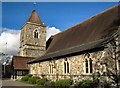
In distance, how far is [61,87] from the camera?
21.0 meters

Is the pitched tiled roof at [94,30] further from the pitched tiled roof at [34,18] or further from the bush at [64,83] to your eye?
the pitched tiled roof at [34,18]

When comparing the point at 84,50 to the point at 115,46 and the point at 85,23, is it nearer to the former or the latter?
the point at 115,46

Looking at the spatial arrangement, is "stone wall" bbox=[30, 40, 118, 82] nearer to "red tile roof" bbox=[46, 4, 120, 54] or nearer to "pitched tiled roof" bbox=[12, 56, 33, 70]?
"red tile roof" bbox=[46, 4, 120, 54]

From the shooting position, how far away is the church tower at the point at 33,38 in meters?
42.1

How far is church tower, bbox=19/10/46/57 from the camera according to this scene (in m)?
42.1

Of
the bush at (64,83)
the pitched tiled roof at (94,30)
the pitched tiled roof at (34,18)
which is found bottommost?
the bush at (64,83)

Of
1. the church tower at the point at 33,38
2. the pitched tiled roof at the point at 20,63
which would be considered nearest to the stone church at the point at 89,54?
the pitched tiled roof at the point at 20,63

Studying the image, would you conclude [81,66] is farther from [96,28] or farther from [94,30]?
[96,28]

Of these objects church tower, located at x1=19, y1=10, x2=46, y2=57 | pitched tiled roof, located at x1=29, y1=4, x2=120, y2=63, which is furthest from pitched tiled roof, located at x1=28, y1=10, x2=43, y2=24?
pitched tiled roof, located at x1=29, y1=4, x2=120, y2=63

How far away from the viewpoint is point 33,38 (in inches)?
1703

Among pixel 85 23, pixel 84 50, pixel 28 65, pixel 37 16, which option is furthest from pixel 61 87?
pixel 37 16

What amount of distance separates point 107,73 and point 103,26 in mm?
7350

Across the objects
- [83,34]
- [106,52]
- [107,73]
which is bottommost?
[107,73]

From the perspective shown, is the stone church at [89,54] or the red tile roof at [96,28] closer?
the stone church at [89,54]
